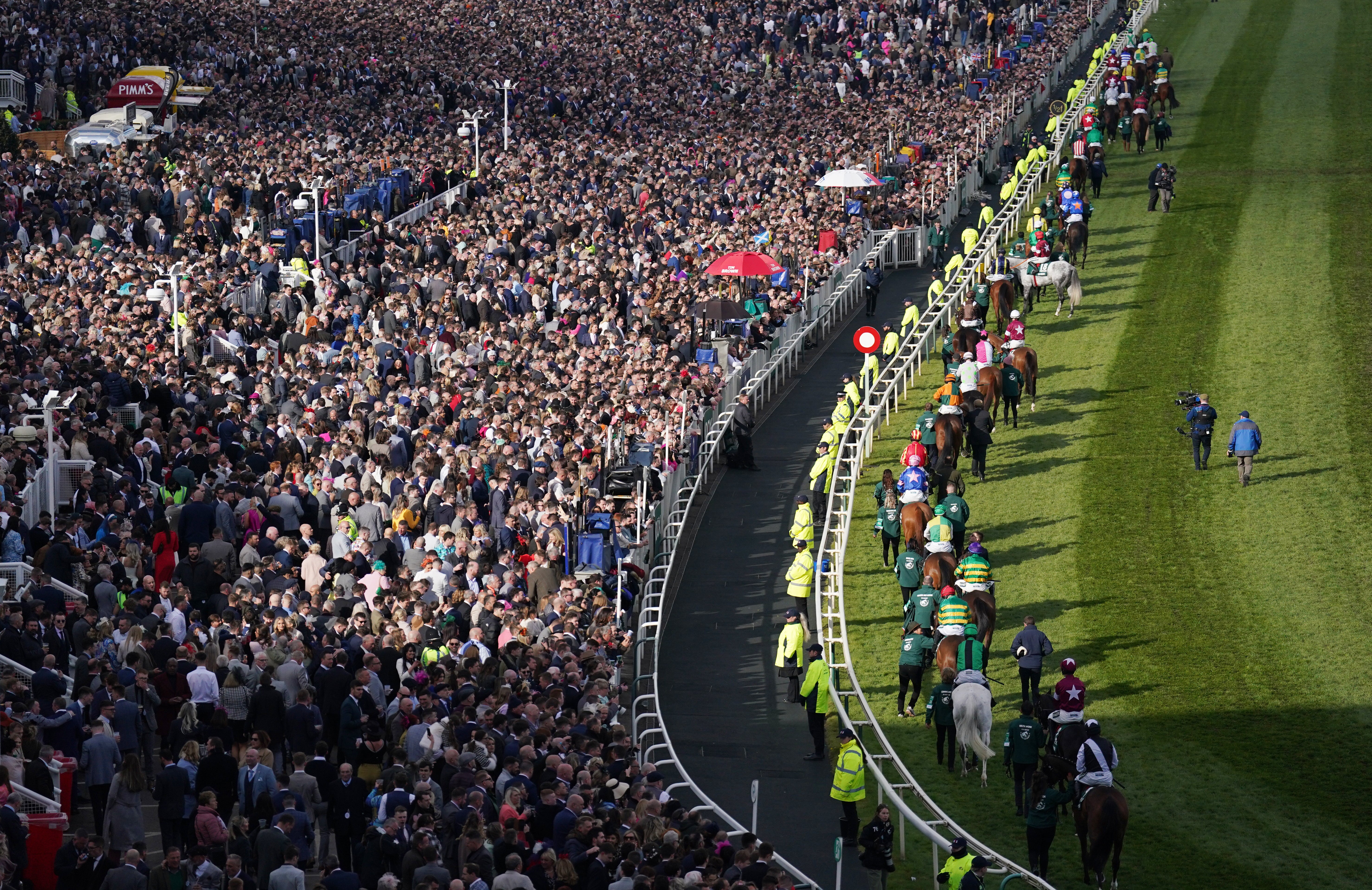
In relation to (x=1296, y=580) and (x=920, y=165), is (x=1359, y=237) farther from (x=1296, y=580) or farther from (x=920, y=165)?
(x=1296, y=580)

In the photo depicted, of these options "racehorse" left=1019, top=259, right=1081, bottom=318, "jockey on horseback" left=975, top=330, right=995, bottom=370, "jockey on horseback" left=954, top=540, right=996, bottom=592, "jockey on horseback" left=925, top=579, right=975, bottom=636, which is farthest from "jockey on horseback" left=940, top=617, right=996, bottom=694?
"racehorse" left=1019, top=259, right=1081, bottom=318

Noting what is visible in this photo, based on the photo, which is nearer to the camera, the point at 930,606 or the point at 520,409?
the point at 930,606

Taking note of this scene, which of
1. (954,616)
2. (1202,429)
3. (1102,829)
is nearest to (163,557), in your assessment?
(954,616)

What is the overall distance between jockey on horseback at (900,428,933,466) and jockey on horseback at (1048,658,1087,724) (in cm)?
592

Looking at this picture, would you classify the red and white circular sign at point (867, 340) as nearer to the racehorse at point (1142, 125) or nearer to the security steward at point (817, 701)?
the security steward at point (817, 701)

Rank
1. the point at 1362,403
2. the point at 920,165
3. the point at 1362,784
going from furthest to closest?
1. the point at 920,165
2. the point at 1362,403
3. the point at 1362,784

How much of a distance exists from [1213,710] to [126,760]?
37.1ft

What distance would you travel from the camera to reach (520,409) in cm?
2255

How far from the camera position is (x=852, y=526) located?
25.0m

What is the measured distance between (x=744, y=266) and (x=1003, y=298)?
4.62 metres

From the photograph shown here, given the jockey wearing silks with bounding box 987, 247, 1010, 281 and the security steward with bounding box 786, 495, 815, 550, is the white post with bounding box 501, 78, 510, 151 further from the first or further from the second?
the security steward with bounding box 786, 495, 815, 550

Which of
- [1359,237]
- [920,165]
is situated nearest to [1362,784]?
[1359,237]

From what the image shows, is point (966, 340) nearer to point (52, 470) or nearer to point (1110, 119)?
point (52, 470)

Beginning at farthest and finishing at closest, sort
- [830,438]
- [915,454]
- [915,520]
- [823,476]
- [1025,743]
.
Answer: [823,476] → [830,438] → [915,454] → [915,520] → [1025,743]
